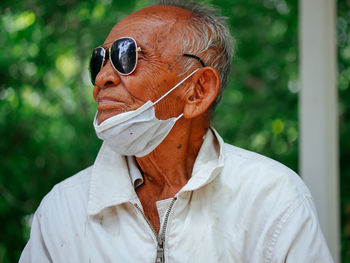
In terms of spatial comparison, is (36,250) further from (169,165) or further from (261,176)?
(261,176)

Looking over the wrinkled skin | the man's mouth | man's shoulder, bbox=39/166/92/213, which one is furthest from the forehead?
man's shoulder, bbox=39/166/92/213

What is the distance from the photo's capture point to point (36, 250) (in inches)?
72.8

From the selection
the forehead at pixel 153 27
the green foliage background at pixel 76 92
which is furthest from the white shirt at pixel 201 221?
the green foliage background at pixel 76 92

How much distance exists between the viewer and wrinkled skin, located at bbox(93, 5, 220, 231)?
1.80 metres

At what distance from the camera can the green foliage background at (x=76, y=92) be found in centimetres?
370

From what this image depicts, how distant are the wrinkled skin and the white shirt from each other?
5.0 inches

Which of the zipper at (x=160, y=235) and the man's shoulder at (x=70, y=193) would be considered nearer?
the zipper at (x=160, y=235)

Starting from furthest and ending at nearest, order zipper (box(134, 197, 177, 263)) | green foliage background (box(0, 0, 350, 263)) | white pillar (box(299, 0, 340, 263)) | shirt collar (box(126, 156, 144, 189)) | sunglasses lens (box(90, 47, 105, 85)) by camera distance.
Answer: green foliage background (box(0, 0, 350, 263)) → white pillar (box(299, 0, 340, 263)) → shirt collar (box(126, 156, 144, 189)) → sunglasses lens (box(90, 47, 105, 85)) → zipper (box(134, 197, 177, 263))

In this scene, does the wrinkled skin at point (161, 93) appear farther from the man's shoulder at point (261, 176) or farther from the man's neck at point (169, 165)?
the man's shoulder at point (261, 176)

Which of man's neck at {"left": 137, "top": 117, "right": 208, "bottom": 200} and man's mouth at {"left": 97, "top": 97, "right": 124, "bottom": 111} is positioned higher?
man's mouth at {"left": 97, "top": 97, "right": 124, "bottom": 111}

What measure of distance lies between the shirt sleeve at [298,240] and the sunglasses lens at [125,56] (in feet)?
2.94

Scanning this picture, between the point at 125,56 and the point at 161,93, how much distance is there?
0.22 metres

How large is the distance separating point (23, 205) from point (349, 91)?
3499 millimetres

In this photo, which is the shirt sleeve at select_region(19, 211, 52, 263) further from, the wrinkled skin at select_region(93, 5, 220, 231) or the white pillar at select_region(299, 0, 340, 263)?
the white pillar at select_region(299, 0, 340, 263)
